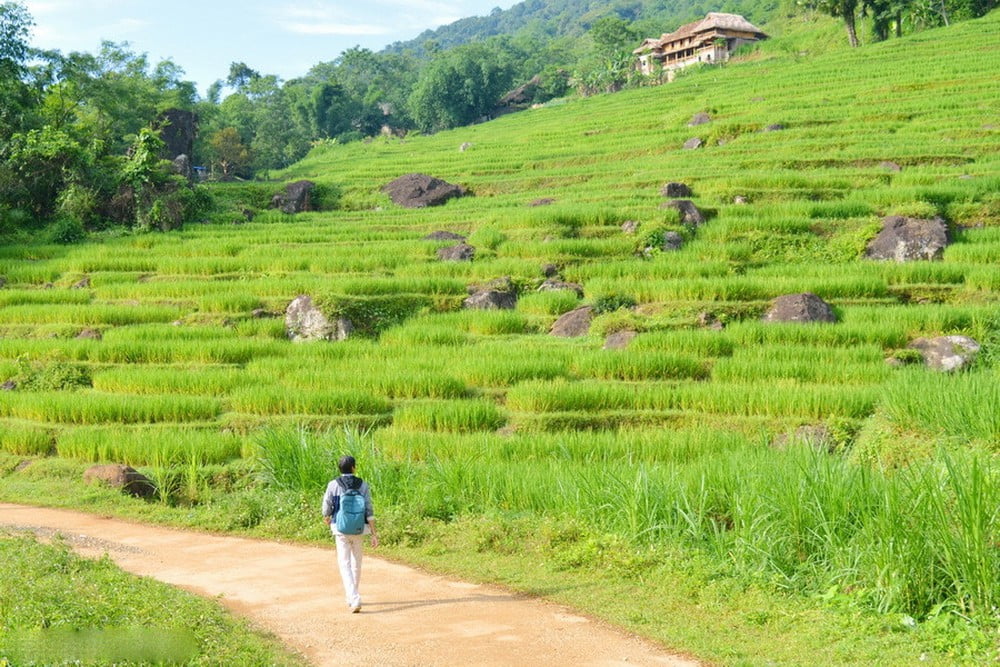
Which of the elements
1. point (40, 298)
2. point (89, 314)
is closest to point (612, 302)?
point (89, 314)

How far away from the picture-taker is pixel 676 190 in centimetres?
2162

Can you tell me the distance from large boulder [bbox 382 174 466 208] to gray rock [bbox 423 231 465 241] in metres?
6.36

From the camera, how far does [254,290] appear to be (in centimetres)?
1711

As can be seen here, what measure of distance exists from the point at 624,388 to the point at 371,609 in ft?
19.6

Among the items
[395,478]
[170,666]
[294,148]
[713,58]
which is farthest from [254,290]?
[713,58]

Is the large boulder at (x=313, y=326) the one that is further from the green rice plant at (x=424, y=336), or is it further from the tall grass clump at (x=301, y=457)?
the tall grass clump at (x=301, y=457)

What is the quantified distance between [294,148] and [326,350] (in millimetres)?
45247

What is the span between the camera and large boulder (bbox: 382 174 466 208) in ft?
89.1

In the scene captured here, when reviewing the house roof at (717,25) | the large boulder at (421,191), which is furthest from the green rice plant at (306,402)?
the house roof at (717,25)

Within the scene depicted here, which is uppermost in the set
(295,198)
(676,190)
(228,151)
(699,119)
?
(228,151)

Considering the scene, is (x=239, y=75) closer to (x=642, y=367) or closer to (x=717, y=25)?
(x=717, y=25)

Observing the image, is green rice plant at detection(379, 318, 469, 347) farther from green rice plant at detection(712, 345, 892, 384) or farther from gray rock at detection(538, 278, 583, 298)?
green rice plant at detection(712, 345, 892, 384)

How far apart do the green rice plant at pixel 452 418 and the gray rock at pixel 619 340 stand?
3.00m

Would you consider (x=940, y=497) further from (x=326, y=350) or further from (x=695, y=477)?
(x=326, y=350)
